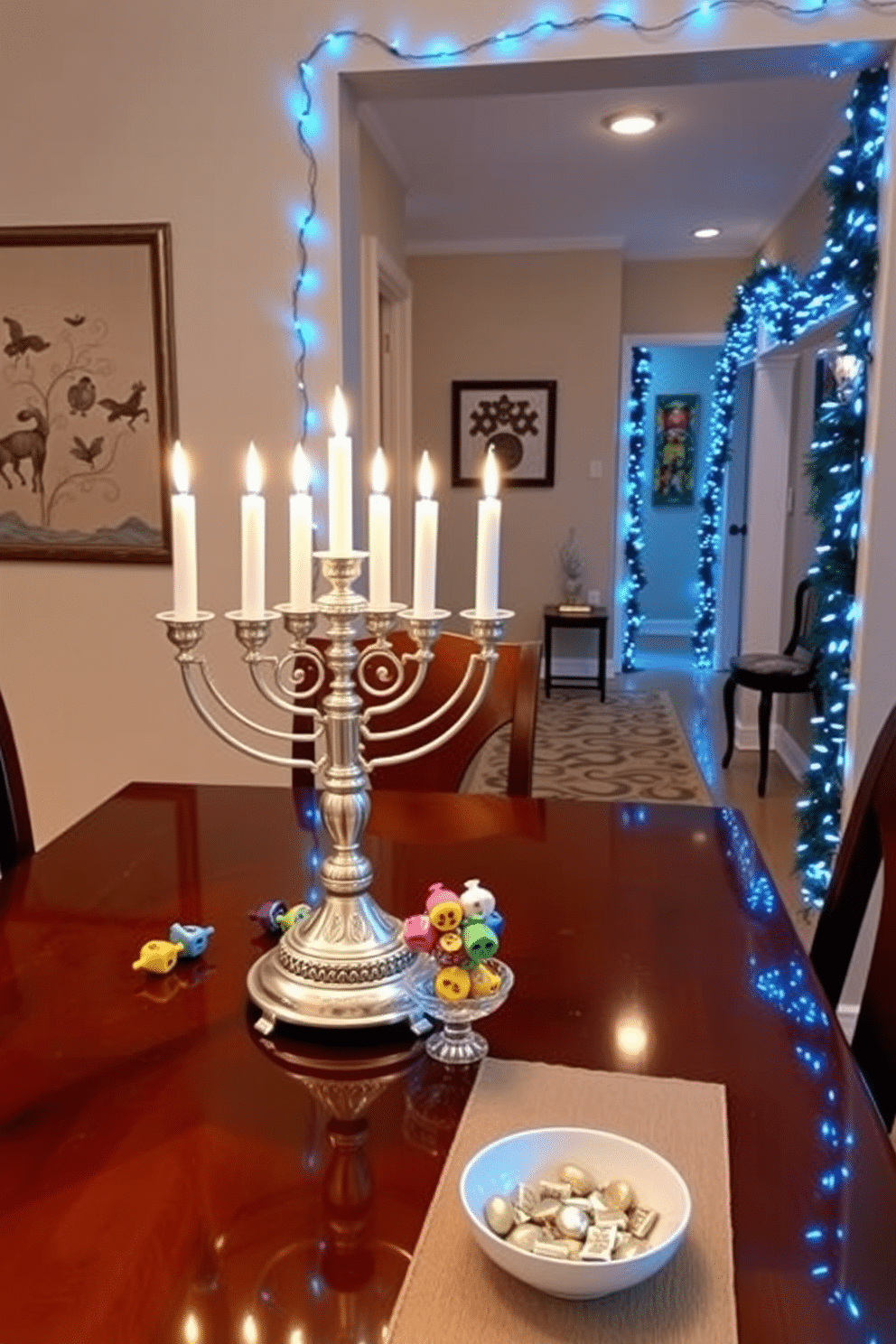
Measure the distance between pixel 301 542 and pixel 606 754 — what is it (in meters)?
4.30

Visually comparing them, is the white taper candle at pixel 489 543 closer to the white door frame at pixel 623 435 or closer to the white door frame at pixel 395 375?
the white door frame at pixel 395 375

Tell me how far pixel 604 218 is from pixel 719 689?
2.93 metres

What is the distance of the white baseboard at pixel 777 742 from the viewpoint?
490cm

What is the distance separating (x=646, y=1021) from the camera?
3.51ft

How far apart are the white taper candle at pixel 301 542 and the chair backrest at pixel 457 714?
2.58 feet

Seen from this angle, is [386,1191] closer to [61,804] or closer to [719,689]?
[61,804]

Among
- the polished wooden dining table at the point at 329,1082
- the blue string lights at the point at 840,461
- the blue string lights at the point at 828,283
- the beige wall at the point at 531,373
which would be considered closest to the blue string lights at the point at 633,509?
the beige wall at the point at 531,373

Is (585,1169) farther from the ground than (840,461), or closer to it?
closer to it

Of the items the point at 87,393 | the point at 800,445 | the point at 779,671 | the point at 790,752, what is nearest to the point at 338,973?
the point at 87,393

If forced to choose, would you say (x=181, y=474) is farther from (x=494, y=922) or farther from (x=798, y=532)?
(x=798, y=532)

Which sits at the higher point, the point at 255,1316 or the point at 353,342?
the point at 353,342

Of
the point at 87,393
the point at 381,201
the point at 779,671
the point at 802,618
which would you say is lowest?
the point at 779,671

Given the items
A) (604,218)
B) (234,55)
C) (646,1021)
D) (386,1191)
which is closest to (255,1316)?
(386,1191)

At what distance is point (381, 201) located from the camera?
428cm
